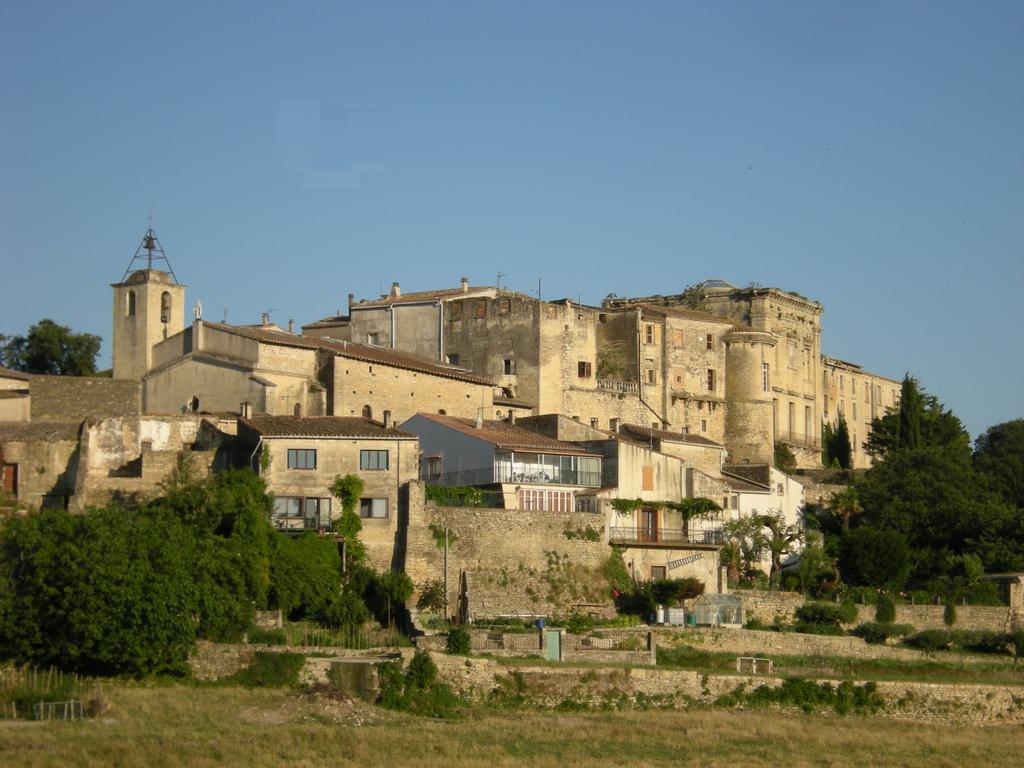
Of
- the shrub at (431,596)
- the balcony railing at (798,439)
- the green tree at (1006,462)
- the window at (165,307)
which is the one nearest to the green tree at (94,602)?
the shrub at (431,596)

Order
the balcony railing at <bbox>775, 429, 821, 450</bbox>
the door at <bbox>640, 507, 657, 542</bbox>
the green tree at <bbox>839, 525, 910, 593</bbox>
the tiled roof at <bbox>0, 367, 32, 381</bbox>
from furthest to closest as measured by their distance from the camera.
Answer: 1. the balcony railing at <bbox>775, 429, 821, 450</bbox>
2. the green tree at <bbox>839, 525, 910, 593</bbox>
3. the tiled roof at <bbox>0, 367, 32, 381</bbox>
4. the door at <bbox>640, 507, 657, 542</bbox>

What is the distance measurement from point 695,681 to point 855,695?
452 cm

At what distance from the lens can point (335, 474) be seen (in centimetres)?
4919

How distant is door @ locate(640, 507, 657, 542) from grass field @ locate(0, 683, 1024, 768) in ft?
38.8

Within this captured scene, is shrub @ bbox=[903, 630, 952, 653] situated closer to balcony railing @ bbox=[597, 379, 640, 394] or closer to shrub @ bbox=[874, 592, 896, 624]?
shrub @ bbox=[874, 592, 896, 624]

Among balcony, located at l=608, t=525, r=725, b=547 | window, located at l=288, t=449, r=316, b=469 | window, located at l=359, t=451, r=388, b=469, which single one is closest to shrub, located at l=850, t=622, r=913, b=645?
balcony, located at l=608, t=525, r=725, b=547

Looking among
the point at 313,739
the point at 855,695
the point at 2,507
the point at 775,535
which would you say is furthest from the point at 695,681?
the point at 2,507

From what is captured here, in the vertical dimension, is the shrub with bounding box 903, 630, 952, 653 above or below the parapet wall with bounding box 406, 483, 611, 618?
below

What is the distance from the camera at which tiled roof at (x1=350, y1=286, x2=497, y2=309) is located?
72.4 m

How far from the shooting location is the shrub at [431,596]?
1890 inches

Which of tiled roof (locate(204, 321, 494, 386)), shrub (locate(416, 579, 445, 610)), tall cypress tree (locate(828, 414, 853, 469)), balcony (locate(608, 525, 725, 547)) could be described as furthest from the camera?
tall cypress tree (locate(828, 414, 853, 469))

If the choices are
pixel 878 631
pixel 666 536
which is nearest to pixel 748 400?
pixel 666 536

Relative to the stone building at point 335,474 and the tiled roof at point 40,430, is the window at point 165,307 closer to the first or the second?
the tiled roof at point 40,430

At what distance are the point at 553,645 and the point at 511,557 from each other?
557 centimetres
